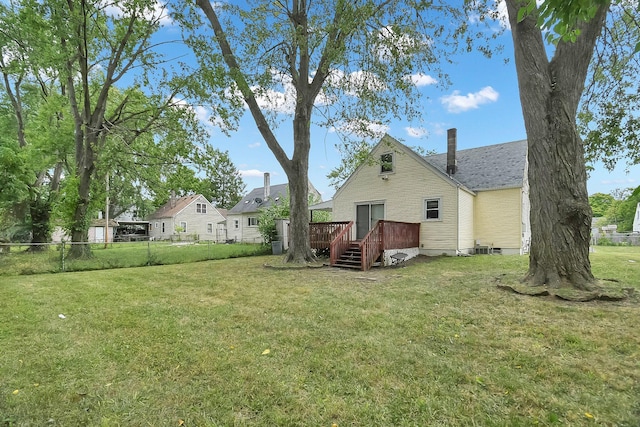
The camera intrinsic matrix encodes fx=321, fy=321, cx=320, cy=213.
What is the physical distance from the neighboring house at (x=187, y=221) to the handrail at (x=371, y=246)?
27.8 m

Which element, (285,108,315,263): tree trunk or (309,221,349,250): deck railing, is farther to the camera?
(309,221,349,250): deck railing

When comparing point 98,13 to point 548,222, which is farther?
point 98,13

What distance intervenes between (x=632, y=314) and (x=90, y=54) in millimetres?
18343

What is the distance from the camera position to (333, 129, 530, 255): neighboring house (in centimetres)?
1377

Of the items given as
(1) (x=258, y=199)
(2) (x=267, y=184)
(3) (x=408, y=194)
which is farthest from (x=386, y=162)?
(2) (x=267, y=184)

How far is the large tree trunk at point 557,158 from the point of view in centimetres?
634

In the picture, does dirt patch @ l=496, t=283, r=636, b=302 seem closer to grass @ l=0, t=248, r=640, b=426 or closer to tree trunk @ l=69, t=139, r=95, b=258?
grass @ l=0, t=248, r=640, b=426

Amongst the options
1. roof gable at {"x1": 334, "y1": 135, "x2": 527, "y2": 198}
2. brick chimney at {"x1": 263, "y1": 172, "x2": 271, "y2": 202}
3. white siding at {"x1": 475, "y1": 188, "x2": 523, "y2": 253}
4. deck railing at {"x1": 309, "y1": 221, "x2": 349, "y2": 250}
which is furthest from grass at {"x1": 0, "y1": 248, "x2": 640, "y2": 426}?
brick chimney at {"x1": 263, "y1": 172, "x2": 271, "y2": 202}

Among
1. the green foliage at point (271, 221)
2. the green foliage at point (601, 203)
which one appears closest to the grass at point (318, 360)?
the green foliage at point (271, 221)

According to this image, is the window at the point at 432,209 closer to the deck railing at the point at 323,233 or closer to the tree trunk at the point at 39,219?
the deck railing at the point at 323,233

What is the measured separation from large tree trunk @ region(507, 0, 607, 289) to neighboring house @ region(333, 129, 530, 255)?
21.1ft

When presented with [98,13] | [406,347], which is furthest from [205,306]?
[98,13]

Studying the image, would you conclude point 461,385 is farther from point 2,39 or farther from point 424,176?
point 2,39

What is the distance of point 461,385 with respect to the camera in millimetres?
2832
